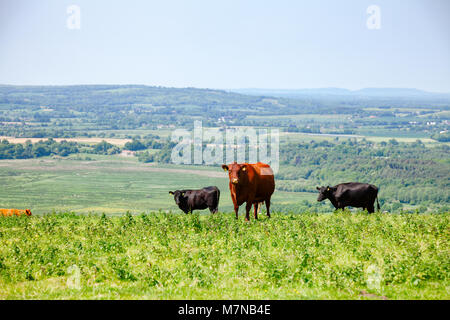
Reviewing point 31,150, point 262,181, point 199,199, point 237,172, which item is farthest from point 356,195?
point 31,150

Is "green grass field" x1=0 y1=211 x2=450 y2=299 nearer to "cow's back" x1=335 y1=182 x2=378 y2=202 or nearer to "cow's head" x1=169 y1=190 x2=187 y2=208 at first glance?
"cow's back" x1=335 y1=182 x2=378 y2=202

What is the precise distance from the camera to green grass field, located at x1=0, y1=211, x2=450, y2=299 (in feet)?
34.9

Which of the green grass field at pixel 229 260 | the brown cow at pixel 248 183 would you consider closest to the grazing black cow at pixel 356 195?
the brown cow at pixel 248 183

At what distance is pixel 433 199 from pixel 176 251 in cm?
9919

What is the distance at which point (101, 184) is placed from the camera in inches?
5684

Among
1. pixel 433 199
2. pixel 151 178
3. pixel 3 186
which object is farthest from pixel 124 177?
pixel 433 199

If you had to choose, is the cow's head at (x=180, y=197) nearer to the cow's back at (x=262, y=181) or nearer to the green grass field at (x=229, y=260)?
the cow's back at (x=262, y=181)

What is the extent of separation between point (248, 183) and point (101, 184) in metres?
129

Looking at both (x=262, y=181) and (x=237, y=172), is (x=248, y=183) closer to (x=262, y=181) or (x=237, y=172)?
(x=237, y=172)

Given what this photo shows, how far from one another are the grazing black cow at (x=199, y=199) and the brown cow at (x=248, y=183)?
4386mm
